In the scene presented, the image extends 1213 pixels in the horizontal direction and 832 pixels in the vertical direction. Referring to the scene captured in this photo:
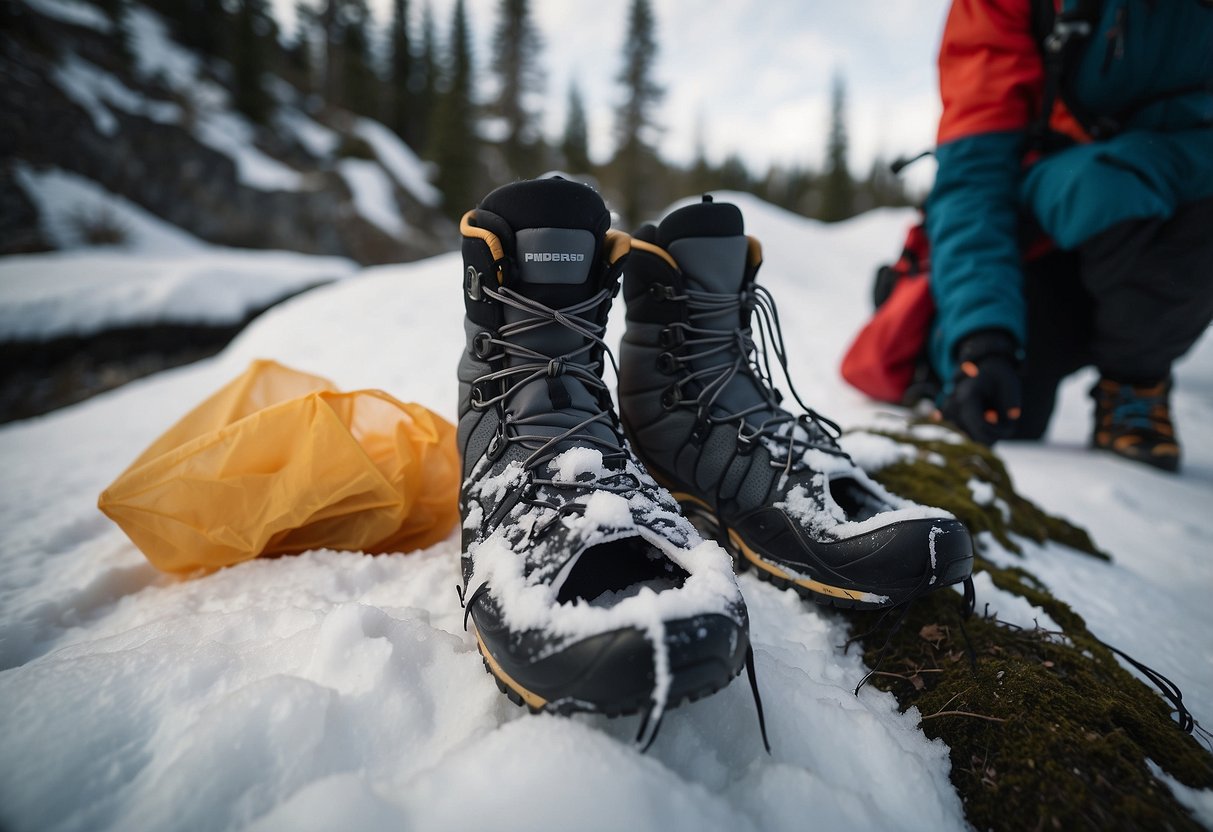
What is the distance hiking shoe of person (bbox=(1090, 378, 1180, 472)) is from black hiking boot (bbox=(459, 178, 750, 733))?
2756 millimetres

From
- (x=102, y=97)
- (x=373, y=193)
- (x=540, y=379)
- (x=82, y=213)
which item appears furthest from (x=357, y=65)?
(x=540, y=379)

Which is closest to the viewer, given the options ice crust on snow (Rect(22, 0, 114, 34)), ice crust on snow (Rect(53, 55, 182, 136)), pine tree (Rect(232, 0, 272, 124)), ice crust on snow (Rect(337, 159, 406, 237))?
ice crust on snow (Rect(53, 55, 182, 136))

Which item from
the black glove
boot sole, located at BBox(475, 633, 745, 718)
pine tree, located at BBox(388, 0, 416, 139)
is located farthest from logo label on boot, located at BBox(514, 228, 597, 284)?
pine tree, located at BBox(388, 0, 416, 139)

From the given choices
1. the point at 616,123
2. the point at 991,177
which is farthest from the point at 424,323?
the point at 616,123

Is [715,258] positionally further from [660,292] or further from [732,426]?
[732,426]

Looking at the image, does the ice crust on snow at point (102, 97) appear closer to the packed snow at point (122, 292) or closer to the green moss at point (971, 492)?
the packed snow at point (122, 292)

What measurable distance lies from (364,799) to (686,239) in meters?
1.11

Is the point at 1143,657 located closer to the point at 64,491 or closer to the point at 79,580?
the point at 79,580

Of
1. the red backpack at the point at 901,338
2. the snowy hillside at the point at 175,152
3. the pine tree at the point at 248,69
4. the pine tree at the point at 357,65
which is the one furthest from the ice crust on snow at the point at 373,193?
the red backpack at the point at 901,338

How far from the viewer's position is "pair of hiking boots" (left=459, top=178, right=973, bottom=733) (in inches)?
24.9

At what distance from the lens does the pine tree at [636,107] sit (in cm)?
1925

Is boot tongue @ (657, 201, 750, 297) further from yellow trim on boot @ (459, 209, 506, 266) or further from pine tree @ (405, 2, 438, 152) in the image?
pine tree @ (405, 2, 438, 152)

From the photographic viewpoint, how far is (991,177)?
6.81 ft

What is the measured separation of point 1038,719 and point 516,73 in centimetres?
2383
